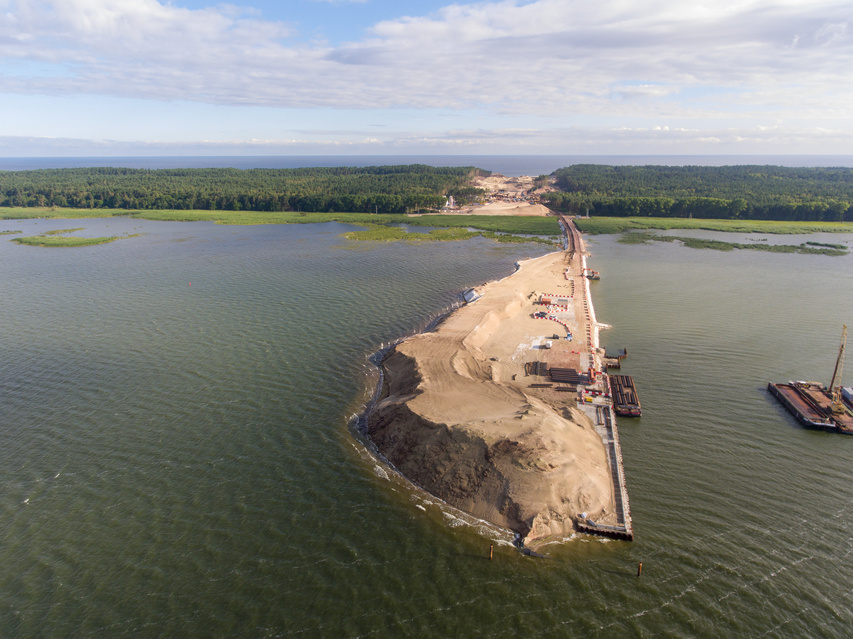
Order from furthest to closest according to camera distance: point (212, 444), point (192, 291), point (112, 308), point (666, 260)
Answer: point (666, 260)
point (192, 291)
point (112, 308)
point (212, 444)

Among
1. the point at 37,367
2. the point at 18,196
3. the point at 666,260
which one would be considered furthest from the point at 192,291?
the point at 18,196

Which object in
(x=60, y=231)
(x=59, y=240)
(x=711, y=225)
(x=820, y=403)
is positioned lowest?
(x=820, y=403)

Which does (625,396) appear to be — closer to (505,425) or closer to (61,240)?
(505,425)

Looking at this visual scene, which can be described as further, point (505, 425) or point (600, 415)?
point (600, 415)

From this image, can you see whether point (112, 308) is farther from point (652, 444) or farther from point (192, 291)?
point (652, 444)

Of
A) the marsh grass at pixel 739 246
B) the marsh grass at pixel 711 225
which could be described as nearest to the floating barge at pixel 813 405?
the marsh grass at pixel 739 246

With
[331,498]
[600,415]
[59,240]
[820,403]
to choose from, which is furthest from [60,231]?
[820,403]
